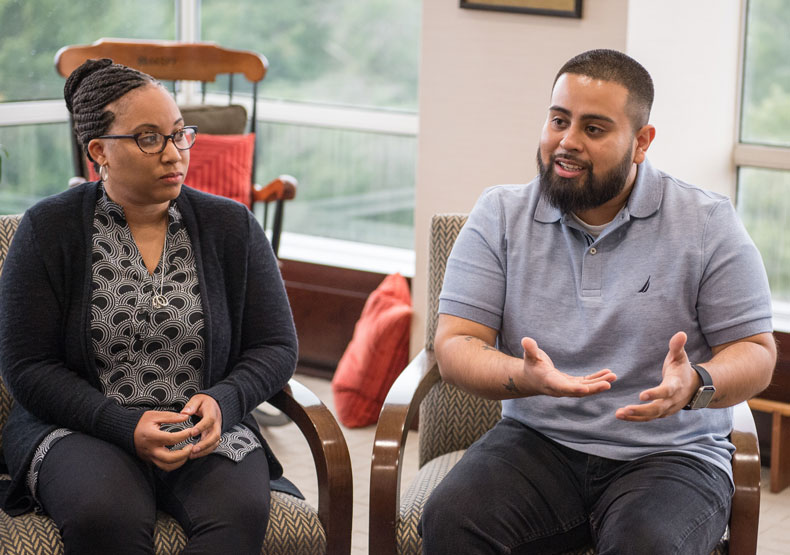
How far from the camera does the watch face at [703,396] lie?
1.80 meters

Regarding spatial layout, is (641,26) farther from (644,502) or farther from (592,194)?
(644,502)

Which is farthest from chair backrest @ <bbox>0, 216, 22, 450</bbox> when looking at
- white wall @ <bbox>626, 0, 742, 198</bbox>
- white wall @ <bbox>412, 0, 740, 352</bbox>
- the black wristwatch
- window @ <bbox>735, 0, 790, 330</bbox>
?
window @ <bbox>735, 0, 790, 330</bbox>

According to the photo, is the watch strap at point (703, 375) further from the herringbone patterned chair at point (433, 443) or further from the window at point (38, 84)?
the window at point (38, 84)

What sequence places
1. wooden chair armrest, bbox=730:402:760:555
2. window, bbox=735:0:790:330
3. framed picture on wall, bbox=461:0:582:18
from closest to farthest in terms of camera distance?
wooden chair armrest, bbox=730:402:760:555
framed picture on wall, bbox=461:0:582:18
window, bbox=735:0:790:330

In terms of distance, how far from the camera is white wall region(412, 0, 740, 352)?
3.10m

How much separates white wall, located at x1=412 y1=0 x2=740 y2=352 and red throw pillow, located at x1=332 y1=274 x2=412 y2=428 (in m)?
0.30

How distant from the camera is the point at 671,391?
1730 millimetres

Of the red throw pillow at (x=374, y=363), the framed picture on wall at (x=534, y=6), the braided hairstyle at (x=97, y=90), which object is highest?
the framed picture on wall at (x=534, y=6)

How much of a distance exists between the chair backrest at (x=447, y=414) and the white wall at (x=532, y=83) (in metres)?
0.96

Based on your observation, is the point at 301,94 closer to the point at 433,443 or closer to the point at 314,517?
the point at 433,443

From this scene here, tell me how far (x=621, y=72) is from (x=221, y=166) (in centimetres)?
181

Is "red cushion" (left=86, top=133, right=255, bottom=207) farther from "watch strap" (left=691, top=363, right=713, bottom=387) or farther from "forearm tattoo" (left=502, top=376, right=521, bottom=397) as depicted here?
"watch strap" (left=691, top=363, right=713, bottom=387)

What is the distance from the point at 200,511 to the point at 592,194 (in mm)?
913

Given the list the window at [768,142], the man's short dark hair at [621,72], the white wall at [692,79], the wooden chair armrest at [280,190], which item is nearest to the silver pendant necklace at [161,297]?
the man's short dark hair at [621,72]
